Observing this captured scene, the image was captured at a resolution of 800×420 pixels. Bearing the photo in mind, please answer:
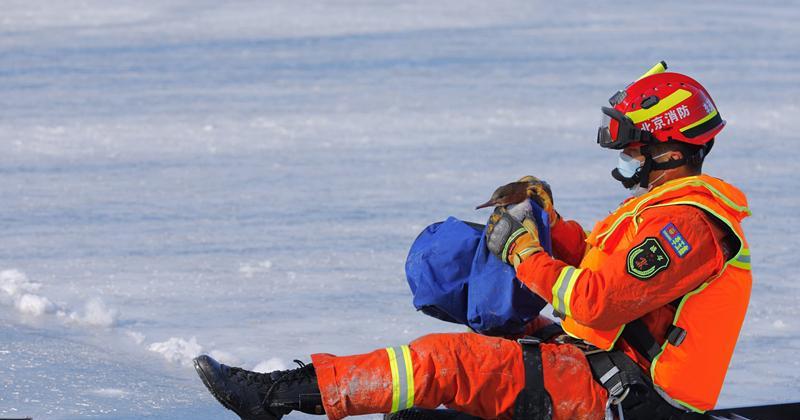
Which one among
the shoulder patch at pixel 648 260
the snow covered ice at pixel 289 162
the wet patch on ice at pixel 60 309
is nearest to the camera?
the shoulder patch at pixel 648 260

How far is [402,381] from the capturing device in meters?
3.14

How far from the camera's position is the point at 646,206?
10.7ft

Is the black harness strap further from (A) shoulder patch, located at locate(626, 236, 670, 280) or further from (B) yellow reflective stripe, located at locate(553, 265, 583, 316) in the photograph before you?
(A) shoulder patch, located at locate(626, 236, 670, 280)

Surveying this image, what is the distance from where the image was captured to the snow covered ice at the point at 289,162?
482 centimetres

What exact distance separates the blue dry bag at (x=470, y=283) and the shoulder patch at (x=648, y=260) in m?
0.35

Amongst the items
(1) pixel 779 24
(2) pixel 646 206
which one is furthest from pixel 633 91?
Result: (1) pixel 779 24

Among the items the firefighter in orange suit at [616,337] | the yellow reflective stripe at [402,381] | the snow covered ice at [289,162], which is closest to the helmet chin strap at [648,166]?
the firefighter in orange suit at [616,337]

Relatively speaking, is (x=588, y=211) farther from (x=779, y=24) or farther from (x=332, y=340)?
(x=779, y=24)

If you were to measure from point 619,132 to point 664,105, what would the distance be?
0.45 ft

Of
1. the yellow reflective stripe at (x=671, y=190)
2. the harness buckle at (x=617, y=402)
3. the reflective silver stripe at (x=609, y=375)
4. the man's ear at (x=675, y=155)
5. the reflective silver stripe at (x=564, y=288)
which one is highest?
the man's ear at (x=675, y=155)

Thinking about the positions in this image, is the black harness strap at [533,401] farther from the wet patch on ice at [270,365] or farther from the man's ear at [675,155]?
the wet patch on ice at [270,365]

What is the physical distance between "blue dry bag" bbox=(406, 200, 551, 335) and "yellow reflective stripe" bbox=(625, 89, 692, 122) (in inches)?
14.7

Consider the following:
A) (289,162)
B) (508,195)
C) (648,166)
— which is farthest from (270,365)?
(289,162)

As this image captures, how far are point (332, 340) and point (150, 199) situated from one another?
2.59 meters
